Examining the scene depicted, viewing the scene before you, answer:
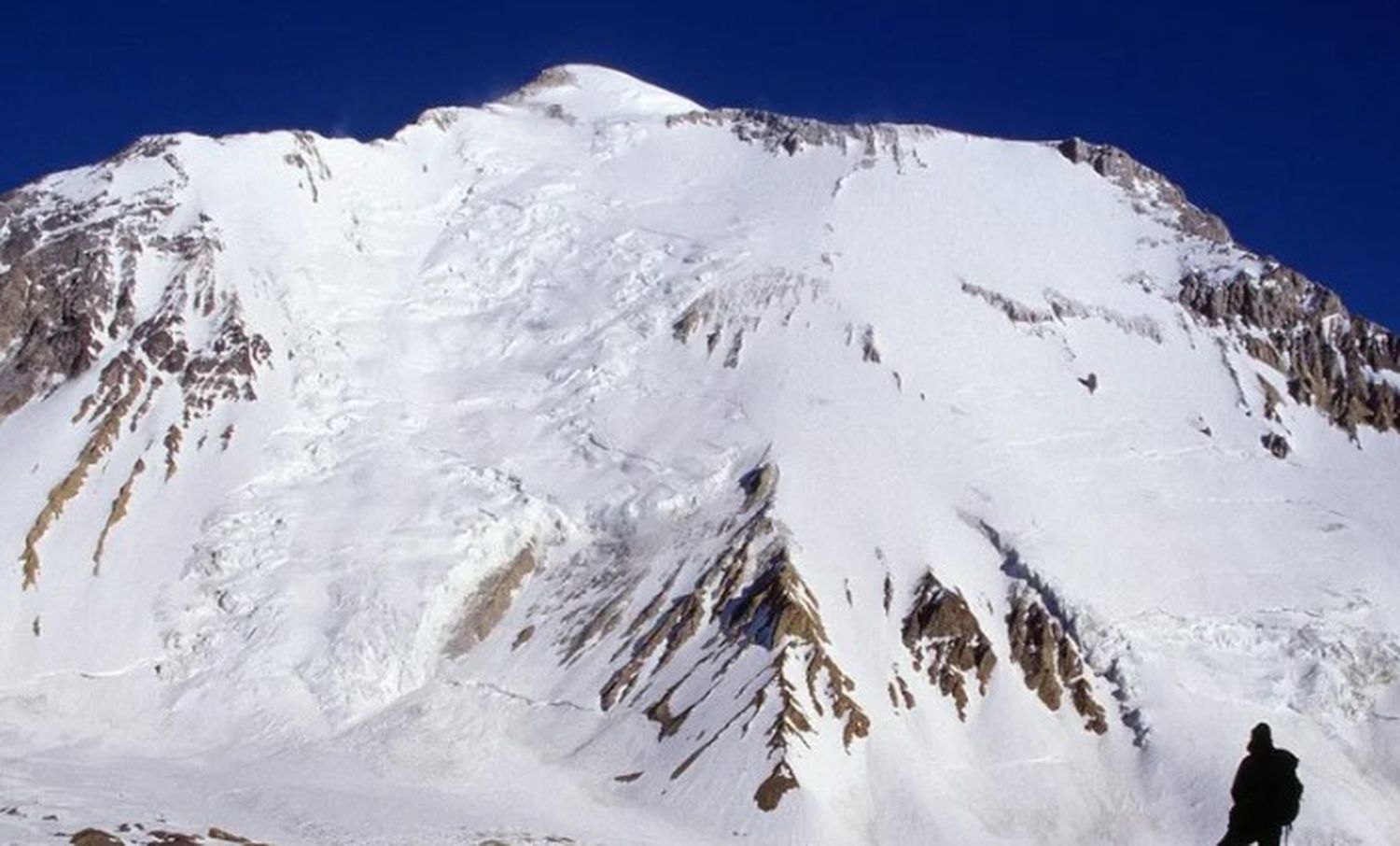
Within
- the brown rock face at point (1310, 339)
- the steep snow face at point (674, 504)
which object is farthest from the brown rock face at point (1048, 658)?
the brown rock face at point (1310, 339)

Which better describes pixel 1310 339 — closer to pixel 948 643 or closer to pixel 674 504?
pixel 948 643

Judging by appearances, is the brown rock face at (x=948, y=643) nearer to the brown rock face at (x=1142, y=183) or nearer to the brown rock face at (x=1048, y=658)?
the brown rock face at (x=1048, y=658)

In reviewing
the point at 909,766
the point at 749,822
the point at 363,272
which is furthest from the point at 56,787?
the point at 363,272

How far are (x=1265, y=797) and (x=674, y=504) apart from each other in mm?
97576

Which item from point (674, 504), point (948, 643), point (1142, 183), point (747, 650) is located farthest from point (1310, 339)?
point (747, 650)

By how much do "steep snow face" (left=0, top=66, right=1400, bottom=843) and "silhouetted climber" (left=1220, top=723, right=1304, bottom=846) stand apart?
4696cm

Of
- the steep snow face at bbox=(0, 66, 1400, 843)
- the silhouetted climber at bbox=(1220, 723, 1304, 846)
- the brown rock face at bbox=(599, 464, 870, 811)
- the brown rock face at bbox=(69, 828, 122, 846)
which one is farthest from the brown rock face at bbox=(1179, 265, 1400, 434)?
the silhouetted climber at bbox=(1220, 723, 1304, 846)

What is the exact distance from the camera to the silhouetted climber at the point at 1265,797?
16.0 metres

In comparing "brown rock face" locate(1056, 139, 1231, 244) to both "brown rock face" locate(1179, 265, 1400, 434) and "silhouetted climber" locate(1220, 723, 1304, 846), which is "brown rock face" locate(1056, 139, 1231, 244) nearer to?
"brown rock face" locate(1179, 265, 1400, 434)

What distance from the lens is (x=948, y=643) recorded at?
100750mm

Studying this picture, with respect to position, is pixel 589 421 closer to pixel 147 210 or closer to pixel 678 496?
pixel 678 496

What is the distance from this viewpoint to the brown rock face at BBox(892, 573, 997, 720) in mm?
99250

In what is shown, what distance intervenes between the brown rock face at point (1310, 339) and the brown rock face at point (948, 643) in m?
49.9

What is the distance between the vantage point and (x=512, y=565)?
111 metres
